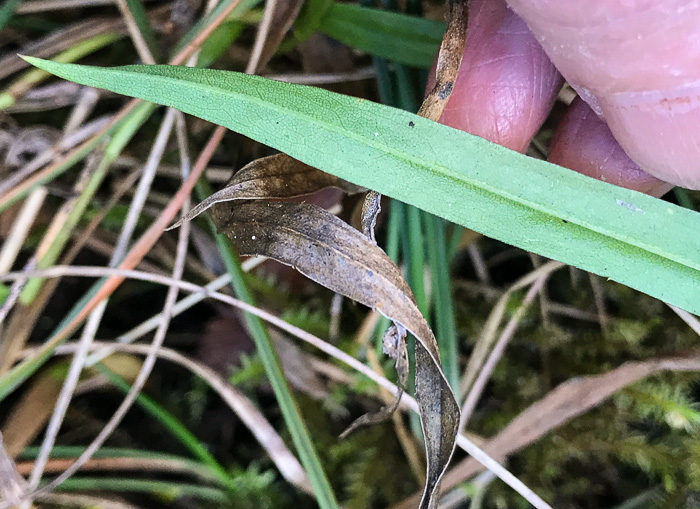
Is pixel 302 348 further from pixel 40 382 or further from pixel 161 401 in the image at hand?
pixel 40 382

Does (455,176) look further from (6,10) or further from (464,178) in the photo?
(6,10)

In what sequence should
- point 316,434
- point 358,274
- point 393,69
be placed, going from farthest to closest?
point 316,434, point 393,69, point 358,274

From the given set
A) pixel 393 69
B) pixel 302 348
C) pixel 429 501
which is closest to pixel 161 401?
pixel 302 348

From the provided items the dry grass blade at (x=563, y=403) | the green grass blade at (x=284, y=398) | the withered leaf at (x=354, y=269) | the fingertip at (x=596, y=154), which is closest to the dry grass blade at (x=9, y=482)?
the green grass blade at (x=284, y=398)

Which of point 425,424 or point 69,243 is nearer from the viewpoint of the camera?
point 425,424

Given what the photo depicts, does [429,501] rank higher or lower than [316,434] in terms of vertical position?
higher

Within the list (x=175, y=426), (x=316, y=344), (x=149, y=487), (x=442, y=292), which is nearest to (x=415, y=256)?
(x=442, y=292)

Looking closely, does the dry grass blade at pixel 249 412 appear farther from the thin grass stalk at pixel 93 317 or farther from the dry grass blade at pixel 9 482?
the dry grass blade at pixel 9 482

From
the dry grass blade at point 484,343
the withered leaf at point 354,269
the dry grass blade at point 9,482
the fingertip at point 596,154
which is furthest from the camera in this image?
the dry grass blade at point 484,343
